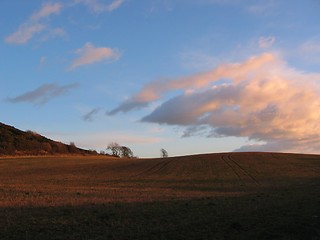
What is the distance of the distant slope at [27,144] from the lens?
139m

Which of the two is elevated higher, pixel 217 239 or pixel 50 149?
pixel 50 149

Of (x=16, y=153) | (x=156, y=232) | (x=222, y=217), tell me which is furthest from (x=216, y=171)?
(x=16, y=153)

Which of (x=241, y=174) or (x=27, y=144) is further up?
(x=27, y=144)

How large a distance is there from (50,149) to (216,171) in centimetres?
9671

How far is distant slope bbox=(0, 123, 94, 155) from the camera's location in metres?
139

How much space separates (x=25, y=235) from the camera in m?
14.7

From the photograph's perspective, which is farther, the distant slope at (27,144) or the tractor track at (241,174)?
the distant slope at (27,144)

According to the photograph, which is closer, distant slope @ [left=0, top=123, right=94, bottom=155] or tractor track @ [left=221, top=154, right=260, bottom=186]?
tractor track @ [left=221, top=154, right=260, bottom=186]

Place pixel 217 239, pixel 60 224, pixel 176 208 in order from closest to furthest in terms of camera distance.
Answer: pixel 217 239, pixel 60 224, pixel 176 208

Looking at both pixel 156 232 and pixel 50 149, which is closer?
pixel 156 232

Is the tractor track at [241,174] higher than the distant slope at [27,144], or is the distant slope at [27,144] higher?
the distant slope at [27,144]

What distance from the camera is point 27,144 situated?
495 feet

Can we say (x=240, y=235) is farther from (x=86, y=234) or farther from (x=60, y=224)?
(x=60, y=224)

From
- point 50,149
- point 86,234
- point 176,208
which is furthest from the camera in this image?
point 50,149
